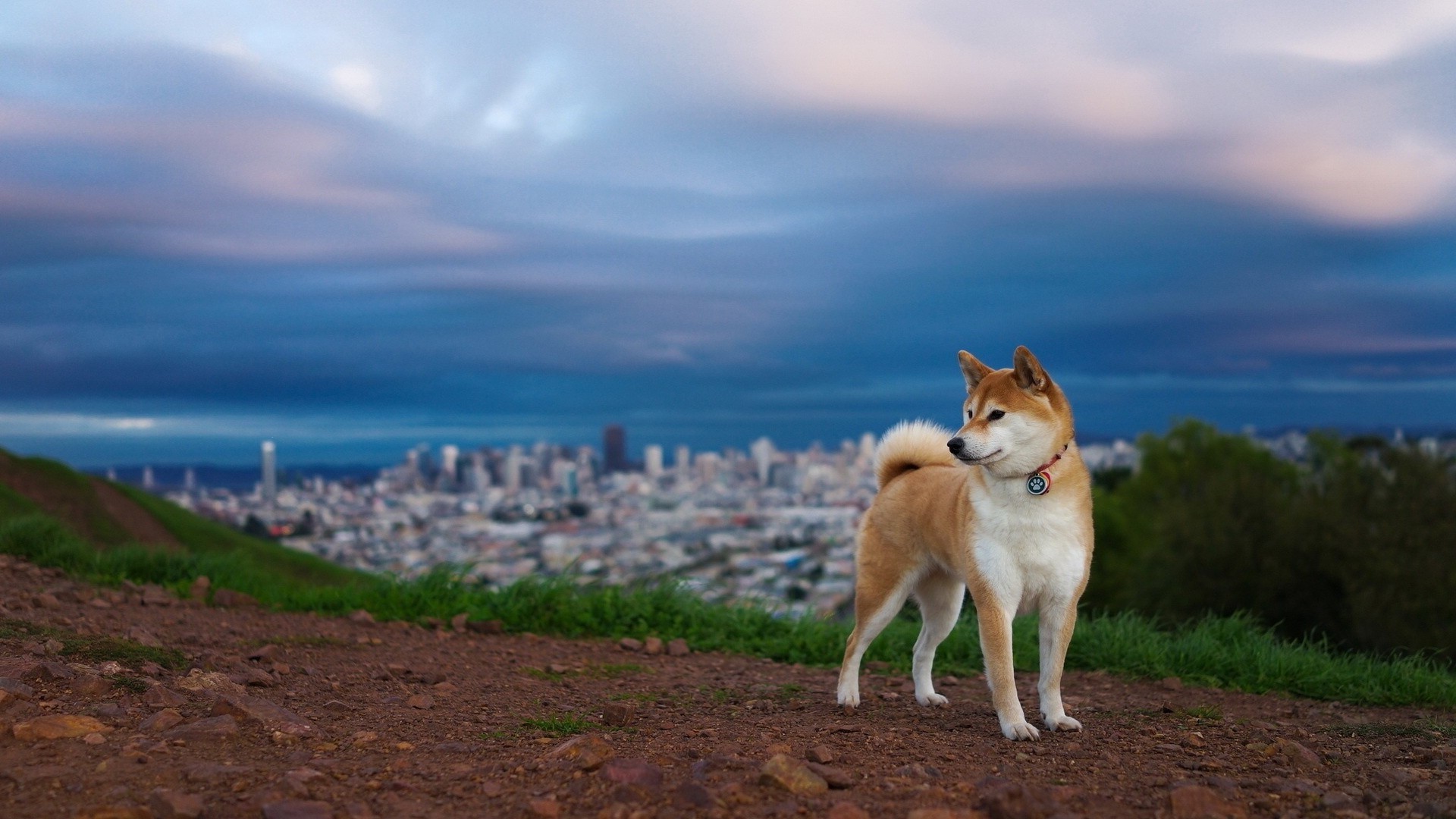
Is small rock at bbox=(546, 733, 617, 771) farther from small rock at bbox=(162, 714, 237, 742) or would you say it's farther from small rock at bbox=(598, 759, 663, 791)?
small rock at bbox=(162, 714, 237, 742)

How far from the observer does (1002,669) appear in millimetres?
5875

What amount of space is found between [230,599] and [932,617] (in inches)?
253

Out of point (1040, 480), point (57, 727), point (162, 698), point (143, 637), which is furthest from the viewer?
point (143, 637)

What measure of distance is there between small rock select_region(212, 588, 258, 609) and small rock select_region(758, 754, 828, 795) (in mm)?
6940

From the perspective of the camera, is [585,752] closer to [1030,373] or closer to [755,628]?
[1030,373]

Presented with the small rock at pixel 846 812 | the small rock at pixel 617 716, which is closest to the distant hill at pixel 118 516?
the small rock at pixel 617 716

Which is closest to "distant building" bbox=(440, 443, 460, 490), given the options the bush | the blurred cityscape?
the blurred cityscape

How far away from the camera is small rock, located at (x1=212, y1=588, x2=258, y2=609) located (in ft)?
31.6

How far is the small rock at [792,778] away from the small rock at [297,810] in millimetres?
1694

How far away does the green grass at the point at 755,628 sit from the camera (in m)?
8.16

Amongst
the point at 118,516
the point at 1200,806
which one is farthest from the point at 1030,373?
the point at 118,516

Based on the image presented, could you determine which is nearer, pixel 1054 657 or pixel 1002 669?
pixel 1002 669

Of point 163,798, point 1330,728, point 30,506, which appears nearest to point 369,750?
point 163,798

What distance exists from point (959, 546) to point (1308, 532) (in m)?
28.4
